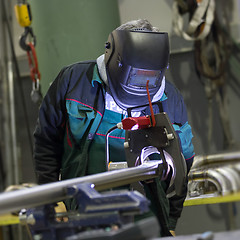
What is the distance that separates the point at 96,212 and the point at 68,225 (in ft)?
0.12

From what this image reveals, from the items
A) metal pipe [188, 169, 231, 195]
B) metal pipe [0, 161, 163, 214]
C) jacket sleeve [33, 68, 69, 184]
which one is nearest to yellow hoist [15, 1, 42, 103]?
jacket sleeve [33, 68, 69, 184]

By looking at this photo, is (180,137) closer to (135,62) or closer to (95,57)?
(135,62)

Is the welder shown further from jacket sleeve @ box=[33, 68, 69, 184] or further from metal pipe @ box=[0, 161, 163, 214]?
metal pipe @ box=[0, 161, 163, 214]

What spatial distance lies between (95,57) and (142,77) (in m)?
0.38

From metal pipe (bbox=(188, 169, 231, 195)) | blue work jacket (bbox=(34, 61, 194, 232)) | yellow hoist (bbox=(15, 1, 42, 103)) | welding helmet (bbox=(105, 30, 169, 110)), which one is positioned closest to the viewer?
metal pipe (bbox=(188, 169, 231, 195))

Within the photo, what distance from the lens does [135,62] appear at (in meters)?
0.83

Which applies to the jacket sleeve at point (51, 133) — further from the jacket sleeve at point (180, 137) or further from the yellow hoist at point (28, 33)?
the yellow hoist at point (28, 33)

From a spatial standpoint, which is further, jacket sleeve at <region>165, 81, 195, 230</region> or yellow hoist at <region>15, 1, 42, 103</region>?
yellow hoist at <region>15, 1, 42, 103</region>

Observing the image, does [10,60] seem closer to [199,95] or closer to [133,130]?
[199,95]

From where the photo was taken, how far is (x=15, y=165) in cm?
212

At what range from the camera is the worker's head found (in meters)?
0.82

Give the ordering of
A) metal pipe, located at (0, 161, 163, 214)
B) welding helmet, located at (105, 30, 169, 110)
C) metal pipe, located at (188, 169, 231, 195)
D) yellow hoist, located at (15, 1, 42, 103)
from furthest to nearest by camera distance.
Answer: yellow hoist, located at (15, 1, 42, 103) < welding helmet, located at (105, 30, 169, 110) < metal pipe, located at (188, 169, 231, 195) < metal pipe, located at (0, 161, 163, 214)

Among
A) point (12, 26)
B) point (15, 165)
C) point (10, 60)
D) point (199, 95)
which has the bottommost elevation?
point (15, 165)

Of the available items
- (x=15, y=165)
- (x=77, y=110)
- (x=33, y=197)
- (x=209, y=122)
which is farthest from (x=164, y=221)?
(x=15, y=165)
